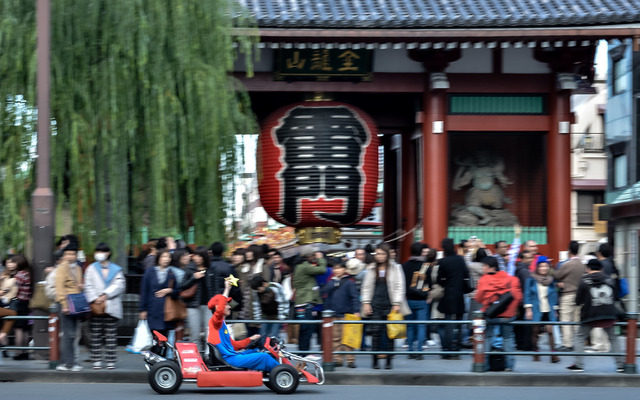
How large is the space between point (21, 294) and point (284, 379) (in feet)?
16.7

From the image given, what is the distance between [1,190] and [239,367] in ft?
18.0

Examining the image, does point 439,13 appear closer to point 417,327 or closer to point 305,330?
point 417,327

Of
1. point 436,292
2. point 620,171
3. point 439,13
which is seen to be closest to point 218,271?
point 436,292

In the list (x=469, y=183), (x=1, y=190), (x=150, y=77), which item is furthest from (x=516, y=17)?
(x=1, y=190)

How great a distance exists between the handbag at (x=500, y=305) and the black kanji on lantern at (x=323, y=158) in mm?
6372

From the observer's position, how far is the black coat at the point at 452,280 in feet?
48.7

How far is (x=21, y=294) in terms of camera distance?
14.7 metres

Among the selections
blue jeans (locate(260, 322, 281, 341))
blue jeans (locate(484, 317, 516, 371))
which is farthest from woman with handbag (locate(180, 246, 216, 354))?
blue jeans (locate(484, 317, 516, 371))

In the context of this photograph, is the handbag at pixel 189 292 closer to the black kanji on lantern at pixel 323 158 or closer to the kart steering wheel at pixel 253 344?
the kart steering wheel at pixel 253 344

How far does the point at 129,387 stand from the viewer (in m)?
12.4

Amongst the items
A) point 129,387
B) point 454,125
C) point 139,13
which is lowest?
point 129,387

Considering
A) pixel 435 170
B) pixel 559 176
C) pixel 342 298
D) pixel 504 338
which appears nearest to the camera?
pixel 504 338

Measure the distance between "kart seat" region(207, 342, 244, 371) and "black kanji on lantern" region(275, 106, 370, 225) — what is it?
26.7 ft

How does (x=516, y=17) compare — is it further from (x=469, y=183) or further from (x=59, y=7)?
(x=59, y=7)
